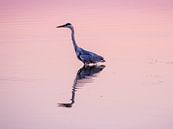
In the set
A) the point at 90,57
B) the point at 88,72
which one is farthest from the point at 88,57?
the point at 88,72

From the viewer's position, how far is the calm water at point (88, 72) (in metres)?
4.99

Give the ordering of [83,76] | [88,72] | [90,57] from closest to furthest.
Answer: [83,76] → [88,72] → [90,57]

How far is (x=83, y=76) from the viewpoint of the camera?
6520 millimetres

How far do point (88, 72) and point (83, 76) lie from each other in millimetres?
291

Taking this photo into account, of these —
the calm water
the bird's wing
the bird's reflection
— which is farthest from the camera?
the bird's wing

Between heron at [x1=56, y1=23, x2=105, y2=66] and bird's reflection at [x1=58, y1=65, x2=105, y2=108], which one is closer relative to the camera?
bird's reflection at [x1=58, y1=65, x2=105, y2=108]

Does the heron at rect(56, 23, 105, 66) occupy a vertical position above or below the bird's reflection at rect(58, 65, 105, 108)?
above

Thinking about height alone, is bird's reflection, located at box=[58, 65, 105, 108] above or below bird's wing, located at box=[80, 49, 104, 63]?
below

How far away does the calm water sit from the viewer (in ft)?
16.4

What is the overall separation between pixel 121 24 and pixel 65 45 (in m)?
1.72

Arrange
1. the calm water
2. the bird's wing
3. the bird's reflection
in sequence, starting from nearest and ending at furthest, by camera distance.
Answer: the calm water, the bird's reflection, the bird's wing

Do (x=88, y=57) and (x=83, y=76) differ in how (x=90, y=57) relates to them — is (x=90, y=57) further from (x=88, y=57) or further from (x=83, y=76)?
(x=83, y=76)

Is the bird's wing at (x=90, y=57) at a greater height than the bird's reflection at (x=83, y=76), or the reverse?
the bird's wing at (x=90, y=57)
